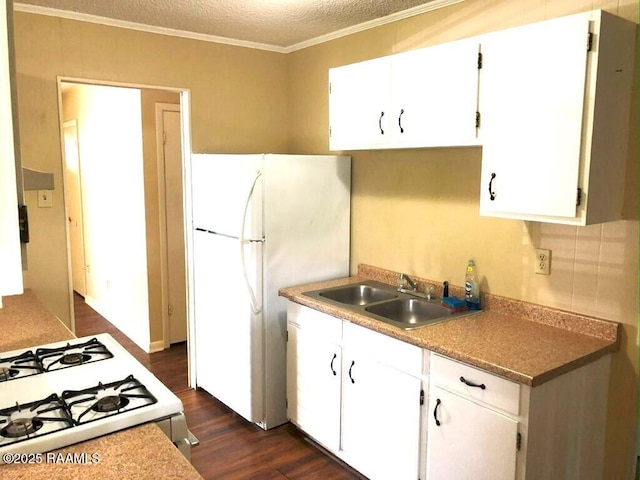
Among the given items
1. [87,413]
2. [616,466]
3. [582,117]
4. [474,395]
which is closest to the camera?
[87,413]

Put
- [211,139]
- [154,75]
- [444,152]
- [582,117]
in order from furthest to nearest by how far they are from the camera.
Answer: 1. [211,139]
2. [154,75]
3. [444,152]
4. [582,117]

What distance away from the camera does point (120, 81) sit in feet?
10.5

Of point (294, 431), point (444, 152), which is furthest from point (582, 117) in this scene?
point (294, 431)

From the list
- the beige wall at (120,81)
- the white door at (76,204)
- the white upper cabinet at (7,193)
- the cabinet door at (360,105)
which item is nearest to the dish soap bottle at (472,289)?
the cabinet door at (360,105)

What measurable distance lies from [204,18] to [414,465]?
103 inches

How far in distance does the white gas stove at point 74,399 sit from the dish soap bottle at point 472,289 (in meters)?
1.56

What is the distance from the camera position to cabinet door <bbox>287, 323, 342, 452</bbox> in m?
2.74

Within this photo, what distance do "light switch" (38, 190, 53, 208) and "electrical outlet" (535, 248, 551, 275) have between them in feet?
8.58

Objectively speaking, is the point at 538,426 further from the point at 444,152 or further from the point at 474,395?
the point at 444,152

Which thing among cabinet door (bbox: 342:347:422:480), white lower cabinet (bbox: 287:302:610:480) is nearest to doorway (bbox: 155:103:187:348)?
white lower cabinet (bbox: 287:302:610:480)

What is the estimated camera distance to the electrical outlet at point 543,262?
2.36 m

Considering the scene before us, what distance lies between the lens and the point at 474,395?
2.03 metres

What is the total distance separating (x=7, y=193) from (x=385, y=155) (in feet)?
8.22

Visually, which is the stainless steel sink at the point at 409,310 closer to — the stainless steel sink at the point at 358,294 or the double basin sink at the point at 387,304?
the double basin sink at the point at 387,304
